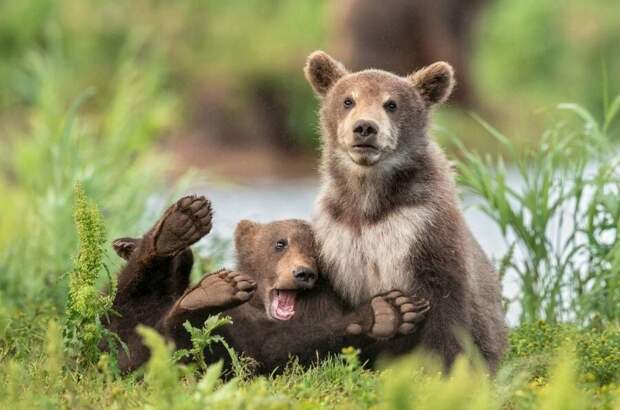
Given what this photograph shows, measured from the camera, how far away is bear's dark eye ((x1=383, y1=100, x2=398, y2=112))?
20.0 ft

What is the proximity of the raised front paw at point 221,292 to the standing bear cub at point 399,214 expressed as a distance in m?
0.59

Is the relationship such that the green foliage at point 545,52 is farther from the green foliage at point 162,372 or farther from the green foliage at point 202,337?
the green foliage at point 162,372

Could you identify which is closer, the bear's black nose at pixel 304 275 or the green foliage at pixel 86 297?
the green foliage at pixel 86 297

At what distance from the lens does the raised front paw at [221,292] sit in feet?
18.3

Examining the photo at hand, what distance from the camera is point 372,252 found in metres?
5.95

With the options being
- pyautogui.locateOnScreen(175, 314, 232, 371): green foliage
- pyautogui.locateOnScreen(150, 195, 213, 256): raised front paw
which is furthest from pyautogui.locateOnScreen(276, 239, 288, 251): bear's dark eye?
pyautogui.locateOnScreen(175, 314, 232, 371): green foliage

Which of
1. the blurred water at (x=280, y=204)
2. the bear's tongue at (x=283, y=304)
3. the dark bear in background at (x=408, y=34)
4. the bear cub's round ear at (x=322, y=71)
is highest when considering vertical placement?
the dark bear in background at (x=408, y=34)

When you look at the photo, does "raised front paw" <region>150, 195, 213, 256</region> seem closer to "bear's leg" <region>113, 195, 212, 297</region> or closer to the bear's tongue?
"bear's leg" <region>113, 195, 212, 297</region>

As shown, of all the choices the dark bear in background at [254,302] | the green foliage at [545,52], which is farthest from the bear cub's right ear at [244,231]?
the green foliage at [545,52]

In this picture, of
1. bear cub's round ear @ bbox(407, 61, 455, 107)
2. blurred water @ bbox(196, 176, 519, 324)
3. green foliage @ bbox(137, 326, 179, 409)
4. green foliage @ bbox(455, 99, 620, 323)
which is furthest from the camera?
blurred water @ bbox(196, 176, 519, 324)

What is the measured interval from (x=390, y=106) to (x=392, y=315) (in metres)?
0.96

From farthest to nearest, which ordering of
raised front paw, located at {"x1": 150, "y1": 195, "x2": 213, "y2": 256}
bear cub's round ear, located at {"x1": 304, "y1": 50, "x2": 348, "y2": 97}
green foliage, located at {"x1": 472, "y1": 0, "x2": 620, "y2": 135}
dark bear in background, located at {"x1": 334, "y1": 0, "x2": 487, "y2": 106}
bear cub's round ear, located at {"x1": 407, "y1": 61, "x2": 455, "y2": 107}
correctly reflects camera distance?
green foliage, located at {"x1": 472, "y1": 0, "x2": 620, "y2": 135} < dark bear in background, located at {"x1": 334, "y1": 0, "x2": 487, "y2": 106} < bear cub's round ear, located at {"x1": 304, "y1": 50, "x2": 348, "y2": 97} < bear cub's round ear, located at {"x1": 407, "y1": 61, "x2": 455, "y2": 107} < raised front paw, located at {"x1": 150, "y1": 195, "x2": 213, "y2": 256}

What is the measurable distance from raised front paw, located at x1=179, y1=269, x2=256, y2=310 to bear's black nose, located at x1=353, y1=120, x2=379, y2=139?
0.77 meters

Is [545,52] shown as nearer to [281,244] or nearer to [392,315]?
→ [281,244]
